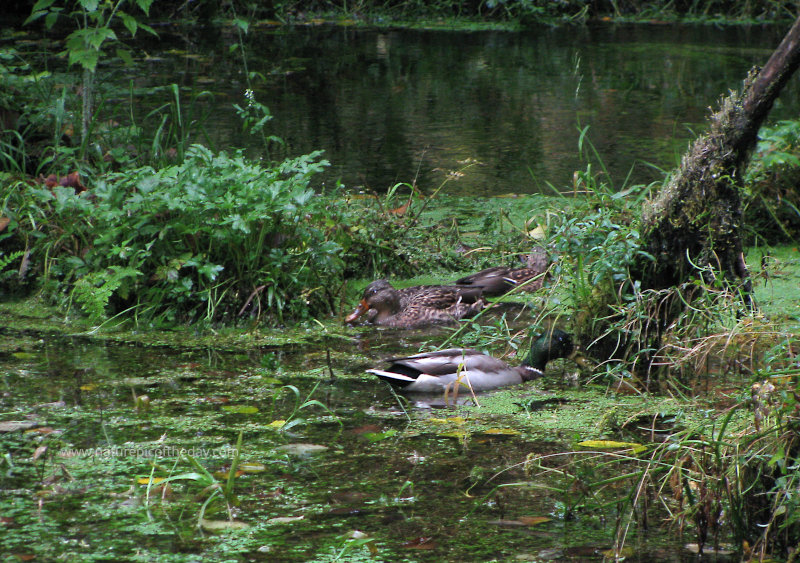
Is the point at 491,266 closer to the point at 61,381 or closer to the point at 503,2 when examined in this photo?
the point at 61,381

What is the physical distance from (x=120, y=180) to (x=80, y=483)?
283 centimetres

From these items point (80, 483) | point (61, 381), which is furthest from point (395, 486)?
point (61, 381)

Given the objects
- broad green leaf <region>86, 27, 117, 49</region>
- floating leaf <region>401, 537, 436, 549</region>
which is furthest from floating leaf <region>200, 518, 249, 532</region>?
broad green leaf <region>86, 27, 117, 49</region>

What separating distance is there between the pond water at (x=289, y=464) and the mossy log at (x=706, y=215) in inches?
21.2

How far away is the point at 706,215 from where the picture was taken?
4957mm

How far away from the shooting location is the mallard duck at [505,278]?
6.57 metres

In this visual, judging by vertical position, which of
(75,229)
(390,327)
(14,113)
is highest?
(14,113)

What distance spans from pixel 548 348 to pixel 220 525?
2344 mm

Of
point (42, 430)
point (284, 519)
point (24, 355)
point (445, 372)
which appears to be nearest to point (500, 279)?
point (445, 372)

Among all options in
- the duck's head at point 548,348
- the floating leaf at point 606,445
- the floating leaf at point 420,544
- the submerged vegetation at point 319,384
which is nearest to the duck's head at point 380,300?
the submerged vegetation at point 319,384

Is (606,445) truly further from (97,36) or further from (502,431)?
(97,36)

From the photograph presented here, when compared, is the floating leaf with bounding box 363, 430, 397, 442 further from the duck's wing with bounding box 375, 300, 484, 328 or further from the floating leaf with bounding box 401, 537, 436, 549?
the duck's wing with bounding box 375, 300, 484, 328

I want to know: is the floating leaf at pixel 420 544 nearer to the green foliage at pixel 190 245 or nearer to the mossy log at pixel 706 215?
the mossy log at pixel 706 215

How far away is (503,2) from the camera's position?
17875 mm
